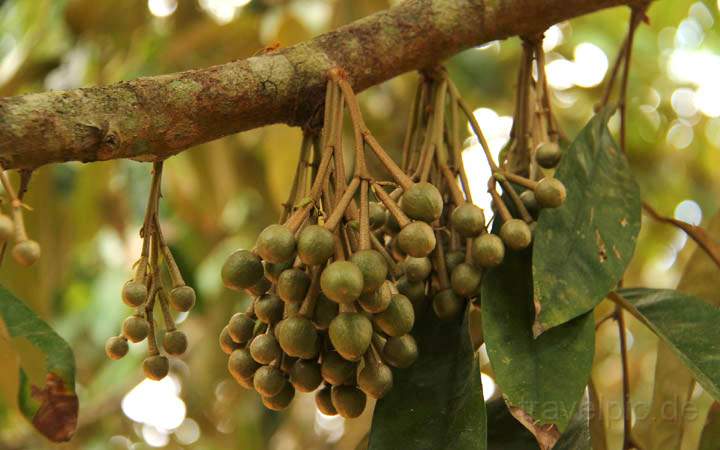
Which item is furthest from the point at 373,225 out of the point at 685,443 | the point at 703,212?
the point at 703,212

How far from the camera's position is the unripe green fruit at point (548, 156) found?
4.24ft

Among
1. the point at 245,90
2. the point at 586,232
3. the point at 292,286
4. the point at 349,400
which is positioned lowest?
the point at 349,400

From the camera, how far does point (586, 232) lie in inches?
46.4

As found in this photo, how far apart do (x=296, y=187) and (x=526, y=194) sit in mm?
303

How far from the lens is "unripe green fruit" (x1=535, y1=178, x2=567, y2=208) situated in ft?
3.61

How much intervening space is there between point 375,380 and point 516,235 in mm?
243

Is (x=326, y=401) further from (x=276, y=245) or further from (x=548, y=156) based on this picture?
(x=548, y=156)

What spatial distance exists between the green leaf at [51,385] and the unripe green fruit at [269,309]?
0.22 m

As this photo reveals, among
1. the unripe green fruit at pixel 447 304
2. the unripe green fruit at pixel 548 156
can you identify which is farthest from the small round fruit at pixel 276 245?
the unripe green fruit at pixel 548 156

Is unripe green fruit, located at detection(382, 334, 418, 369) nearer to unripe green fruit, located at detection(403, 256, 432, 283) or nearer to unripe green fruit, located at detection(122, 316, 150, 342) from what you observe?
unripe green fruit, located at detection(403, 256, 432, 283)

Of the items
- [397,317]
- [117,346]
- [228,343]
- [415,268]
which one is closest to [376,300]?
[397,317]

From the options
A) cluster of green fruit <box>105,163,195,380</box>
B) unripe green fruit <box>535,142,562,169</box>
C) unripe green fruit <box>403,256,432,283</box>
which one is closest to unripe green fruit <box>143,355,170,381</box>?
cluster of green fruit <box>105,163,195,380</box>

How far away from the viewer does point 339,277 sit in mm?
910

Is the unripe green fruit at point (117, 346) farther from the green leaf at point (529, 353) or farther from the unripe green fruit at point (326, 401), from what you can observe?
the green leaf at point (529, 353)
